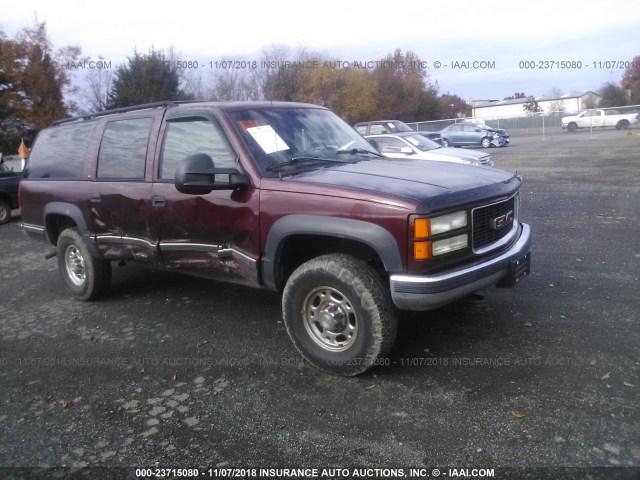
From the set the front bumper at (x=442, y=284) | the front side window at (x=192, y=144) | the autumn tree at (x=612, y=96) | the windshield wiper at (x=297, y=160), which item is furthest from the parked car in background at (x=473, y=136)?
the autumn tree at (x=612, y=96)

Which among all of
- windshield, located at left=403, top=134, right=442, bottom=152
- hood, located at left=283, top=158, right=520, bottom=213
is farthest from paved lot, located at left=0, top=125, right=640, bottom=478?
windshield, located at left=403, top=134, right=442, bottom=152

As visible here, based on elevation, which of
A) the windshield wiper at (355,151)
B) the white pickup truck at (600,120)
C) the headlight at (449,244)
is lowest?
the headlight at (449,244)

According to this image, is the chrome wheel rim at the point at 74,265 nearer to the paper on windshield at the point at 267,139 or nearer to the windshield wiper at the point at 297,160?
the paper on windshield at the point at 267,139

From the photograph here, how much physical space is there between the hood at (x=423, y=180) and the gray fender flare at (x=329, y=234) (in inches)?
9.9

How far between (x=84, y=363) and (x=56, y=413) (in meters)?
0.79

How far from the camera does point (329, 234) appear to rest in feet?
12.0

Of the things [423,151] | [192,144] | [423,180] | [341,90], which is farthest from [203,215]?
[341,90]

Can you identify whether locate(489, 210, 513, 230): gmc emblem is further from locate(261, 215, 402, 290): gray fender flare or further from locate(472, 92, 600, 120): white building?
locate(472, 92, 600, 120): white building

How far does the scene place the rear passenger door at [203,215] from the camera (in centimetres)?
418

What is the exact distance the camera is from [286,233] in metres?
3.86

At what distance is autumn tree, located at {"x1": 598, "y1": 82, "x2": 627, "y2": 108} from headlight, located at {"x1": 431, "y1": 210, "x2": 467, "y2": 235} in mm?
59445

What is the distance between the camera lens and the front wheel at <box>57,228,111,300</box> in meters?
5.71

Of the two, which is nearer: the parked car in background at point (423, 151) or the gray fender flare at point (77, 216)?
the gray fender flare at point (77, 216)

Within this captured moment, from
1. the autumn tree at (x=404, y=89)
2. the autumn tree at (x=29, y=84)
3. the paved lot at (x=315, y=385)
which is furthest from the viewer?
the autumn tree at (x=404, y=89)
